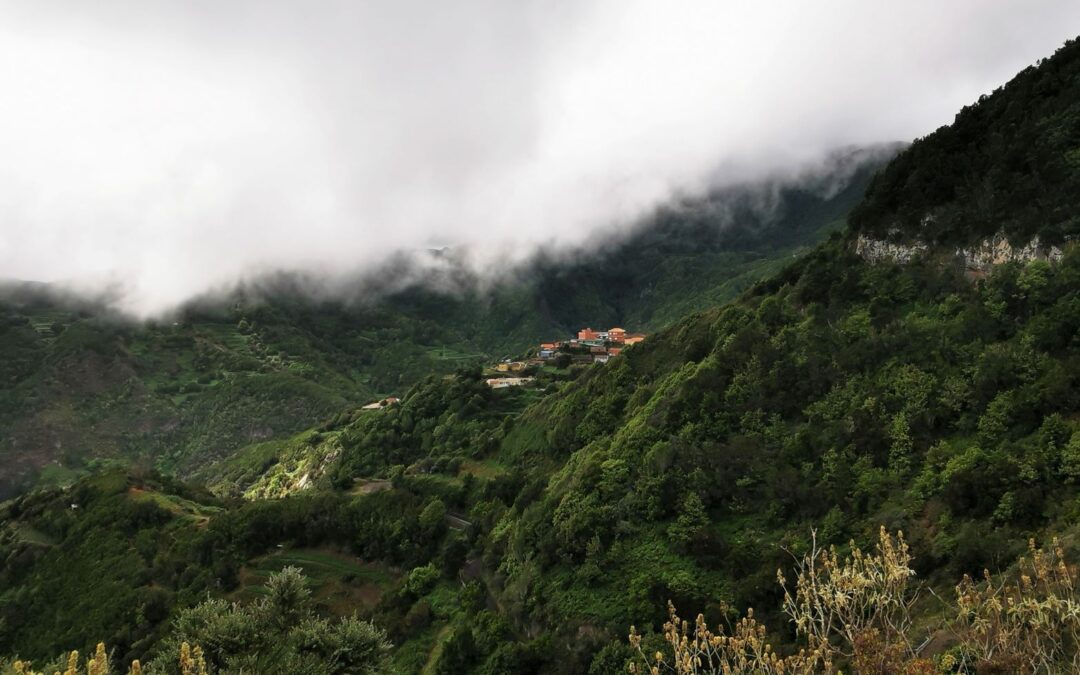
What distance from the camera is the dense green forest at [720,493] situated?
25.1m

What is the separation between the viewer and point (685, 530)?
32.1 m

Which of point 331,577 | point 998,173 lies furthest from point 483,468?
point 998,173

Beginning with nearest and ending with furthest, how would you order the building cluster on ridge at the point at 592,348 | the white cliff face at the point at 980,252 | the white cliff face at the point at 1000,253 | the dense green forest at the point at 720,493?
the dense green forest at the point at 720,493, the white cliff face at the point at 1000,253, the white cliff face at the point at 980,252, the building cluster on ridge at the point at 592,348

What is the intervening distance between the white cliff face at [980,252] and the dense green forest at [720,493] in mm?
682

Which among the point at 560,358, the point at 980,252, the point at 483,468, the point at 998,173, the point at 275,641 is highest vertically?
the point at 998,173

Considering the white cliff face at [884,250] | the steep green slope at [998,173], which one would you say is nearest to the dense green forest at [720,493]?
the steep green slope at [998,173]

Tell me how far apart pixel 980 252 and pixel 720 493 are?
21.1 meters

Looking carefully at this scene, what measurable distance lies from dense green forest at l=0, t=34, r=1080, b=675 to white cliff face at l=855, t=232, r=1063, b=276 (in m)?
0.68

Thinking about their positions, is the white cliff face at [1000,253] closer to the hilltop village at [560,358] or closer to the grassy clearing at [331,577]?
the grassy clearing at [331,577]

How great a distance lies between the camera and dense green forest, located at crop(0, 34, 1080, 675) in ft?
82.5

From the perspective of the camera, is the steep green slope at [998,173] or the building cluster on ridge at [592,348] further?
the building cluster on ridge at [592,348]

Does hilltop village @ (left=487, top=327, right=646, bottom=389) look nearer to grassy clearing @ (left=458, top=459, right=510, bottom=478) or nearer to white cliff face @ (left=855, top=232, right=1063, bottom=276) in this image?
grassy clearing @ (left=458, top=459, right=510, bottom=478)

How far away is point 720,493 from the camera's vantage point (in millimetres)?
33312

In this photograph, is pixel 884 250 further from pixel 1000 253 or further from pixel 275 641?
pixel 275 641
